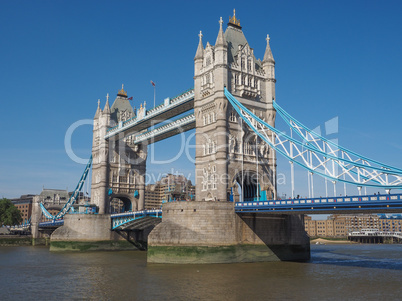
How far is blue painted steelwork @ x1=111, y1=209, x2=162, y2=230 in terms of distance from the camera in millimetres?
51394

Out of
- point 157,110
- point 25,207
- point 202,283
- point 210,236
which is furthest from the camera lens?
point 25,207

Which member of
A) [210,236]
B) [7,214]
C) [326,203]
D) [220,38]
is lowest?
[210,236]

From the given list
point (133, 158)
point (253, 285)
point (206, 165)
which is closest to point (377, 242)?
point (133, 158)

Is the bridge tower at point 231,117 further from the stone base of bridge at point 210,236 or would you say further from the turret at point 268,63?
the stone base of bridge at point 210,236

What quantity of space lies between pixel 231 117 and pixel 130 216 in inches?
883

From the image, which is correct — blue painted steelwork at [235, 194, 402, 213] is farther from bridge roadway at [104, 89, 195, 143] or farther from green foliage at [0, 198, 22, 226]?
green foliage at [0, 198, 22, 226]

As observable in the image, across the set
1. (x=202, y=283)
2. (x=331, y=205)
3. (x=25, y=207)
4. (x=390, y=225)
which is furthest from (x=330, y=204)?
(x=390, y=225)

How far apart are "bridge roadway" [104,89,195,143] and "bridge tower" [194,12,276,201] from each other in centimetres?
434

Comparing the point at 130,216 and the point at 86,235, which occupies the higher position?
the point at 130,216

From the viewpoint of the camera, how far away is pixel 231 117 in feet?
155

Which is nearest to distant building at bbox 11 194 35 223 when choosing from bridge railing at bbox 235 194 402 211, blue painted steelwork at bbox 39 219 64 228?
blue painted steelwork at bbox 39 219 64 228

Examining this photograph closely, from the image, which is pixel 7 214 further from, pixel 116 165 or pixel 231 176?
pixel 231 176

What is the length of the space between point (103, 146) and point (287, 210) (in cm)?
4427

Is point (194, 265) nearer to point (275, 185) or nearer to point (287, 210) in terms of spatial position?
point (287, 210)
